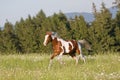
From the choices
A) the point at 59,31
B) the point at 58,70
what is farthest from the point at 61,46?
the point at 59,31

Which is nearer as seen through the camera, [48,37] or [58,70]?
[58,70]

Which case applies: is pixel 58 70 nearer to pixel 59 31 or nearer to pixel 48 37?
pixel 48 37

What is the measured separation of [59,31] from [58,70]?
146 feet

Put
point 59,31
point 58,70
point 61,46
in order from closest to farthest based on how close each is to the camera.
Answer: point 58,70 → point 61,46 → point 59,31

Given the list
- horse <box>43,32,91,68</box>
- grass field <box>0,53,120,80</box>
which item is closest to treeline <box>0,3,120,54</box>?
grass field <box>0,53,120,80</box>

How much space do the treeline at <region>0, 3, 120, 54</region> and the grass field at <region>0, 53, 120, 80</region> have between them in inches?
1266

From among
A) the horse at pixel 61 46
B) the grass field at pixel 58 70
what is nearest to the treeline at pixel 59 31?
A: the grass field at pixel 58 70

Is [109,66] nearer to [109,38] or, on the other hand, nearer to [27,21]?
[109,38]

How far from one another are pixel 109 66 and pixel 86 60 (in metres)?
2.30

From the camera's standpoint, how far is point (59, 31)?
55.7 m

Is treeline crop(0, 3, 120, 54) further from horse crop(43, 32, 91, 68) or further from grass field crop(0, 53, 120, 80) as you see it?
horse crop(43, 32, 91, 68)

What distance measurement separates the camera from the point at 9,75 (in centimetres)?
967

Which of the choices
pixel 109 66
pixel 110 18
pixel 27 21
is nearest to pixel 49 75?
pixel 109 66

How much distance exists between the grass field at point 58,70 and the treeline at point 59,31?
32.2m
